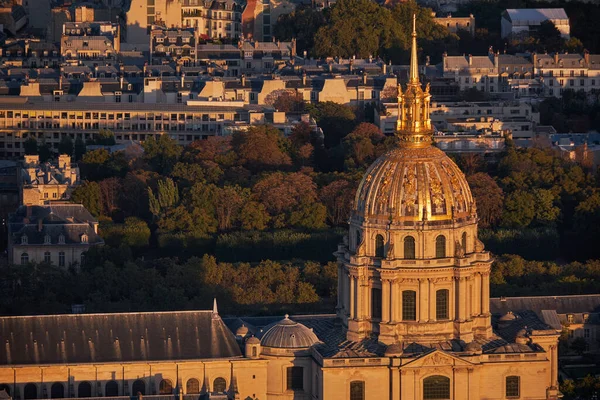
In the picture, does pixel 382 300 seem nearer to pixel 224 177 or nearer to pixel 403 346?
pixel 403 346

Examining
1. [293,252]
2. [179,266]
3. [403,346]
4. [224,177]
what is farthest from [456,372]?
[224,177]

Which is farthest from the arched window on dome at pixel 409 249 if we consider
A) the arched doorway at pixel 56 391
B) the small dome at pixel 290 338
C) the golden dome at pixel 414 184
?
the arched doorway at pixel 56 391

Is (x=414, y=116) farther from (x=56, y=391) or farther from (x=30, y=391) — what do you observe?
(x=30, y=391)

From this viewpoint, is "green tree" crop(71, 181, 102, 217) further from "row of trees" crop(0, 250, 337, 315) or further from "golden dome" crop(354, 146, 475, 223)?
"golden dome" crop(354, 146, 475, 223)

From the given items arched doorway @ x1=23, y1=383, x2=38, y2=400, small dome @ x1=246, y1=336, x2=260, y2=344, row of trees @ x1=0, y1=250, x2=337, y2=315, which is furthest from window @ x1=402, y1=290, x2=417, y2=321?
row of trees @ x1=0, y1=250, x2=337, y2=315

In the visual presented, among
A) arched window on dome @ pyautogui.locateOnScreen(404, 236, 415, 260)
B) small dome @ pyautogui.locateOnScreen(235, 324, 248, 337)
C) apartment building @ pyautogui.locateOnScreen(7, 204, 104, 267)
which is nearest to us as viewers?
arched window on dome @ pyautogui.locateOnScreen(404, 236, 415, 260)

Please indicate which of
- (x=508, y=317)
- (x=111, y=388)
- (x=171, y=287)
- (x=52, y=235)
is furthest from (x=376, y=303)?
(x=52, y=235)
